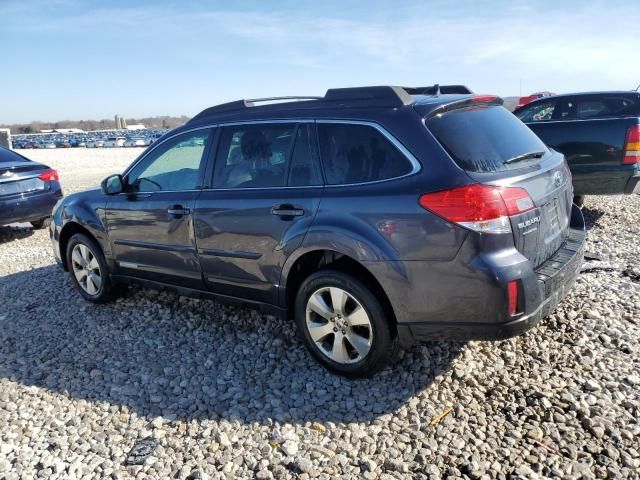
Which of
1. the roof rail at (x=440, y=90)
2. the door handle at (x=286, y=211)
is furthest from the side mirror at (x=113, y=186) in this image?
the roof rail at (x=440, y=90)

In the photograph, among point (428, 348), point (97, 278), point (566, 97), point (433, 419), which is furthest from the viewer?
point (566, 97)

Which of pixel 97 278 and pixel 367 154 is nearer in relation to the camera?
pixel 367 154

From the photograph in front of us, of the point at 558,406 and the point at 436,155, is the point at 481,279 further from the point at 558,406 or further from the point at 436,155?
the point at 558,406

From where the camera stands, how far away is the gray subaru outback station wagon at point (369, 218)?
2953 mm

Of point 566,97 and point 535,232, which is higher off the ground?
point 566,97

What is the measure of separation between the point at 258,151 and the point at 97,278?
7.57 ft

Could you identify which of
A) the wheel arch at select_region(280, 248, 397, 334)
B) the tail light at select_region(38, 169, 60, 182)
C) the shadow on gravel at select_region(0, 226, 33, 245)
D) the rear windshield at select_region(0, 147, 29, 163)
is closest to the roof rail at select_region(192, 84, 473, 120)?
the wheel arch at select_region(280, 248, 397, 334)

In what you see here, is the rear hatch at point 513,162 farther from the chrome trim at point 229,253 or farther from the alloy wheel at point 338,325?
the chrome trim at point 229,253

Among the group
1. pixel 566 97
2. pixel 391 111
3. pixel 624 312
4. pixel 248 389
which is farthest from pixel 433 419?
pixel 566 97

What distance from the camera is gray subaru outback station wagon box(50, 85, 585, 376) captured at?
2.95 metres

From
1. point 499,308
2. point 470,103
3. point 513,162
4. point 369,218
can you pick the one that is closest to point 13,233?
point 369,218

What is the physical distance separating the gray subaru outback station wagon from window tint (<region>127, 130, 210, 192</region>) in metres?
0.02

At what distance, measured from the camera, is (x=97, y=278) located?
5160 mm

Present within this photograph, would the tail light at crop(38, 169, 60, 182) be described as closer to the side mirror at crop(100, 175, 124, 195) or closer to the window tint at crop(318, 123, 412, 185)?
the side mirror at crop(100, 175, 124, 195)
